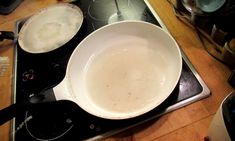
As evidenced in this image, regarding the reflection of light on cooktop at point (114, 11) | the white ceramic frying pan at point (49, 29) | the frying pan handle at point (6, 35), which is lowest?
the frying pan handle at point (6, 35)

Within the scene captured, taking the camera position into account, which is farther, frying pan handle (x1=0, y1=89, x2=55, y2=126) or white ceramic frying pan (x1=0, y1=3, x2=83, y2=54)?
white ceramic frying pan (x1=0, y1=3, x2=83, y2=54)

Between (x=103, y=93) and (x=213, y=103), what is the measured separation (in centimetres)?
→ 27

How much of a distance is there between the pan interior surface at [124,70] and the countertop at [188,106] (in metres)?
0.05

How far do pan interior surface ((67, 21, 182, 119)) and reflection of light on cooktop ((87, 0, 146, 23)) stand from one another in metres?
0.12

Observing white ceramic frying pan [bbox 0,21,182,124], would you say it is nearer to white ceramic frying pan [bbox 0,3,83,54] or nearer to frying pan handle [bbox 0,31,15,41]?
white ceramic frying pan [bbox 0,3,83,54]

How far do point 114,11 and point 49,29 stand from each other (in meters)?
0.23

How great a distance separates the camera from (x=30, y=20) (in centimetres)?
84

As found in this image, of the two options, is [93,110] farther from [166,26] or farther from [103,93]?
[166,26]

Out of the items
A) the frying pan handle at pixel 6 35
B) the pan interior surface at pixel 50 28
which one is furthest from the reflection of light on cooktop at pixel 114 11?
the frying pan handle at pixel 6 35

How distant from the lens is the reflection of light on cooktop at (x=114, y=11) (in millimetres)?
808

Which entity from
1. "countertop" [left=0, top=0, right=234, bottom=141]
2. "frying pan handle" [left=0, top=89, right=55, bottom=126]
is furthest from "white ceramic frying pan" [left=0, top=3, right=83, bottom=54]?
"frying pan handle" [left=0, top=89, right=55, bottom=126]

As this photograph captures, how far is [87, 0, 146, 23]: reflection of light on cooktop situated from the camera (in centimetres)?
81

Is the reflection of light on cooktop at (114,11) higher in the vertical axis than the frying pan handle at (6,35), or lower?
higher

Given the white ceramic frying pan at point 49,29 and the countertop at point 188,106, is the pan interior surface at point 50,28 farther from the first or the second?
the countertop at point 188,106
